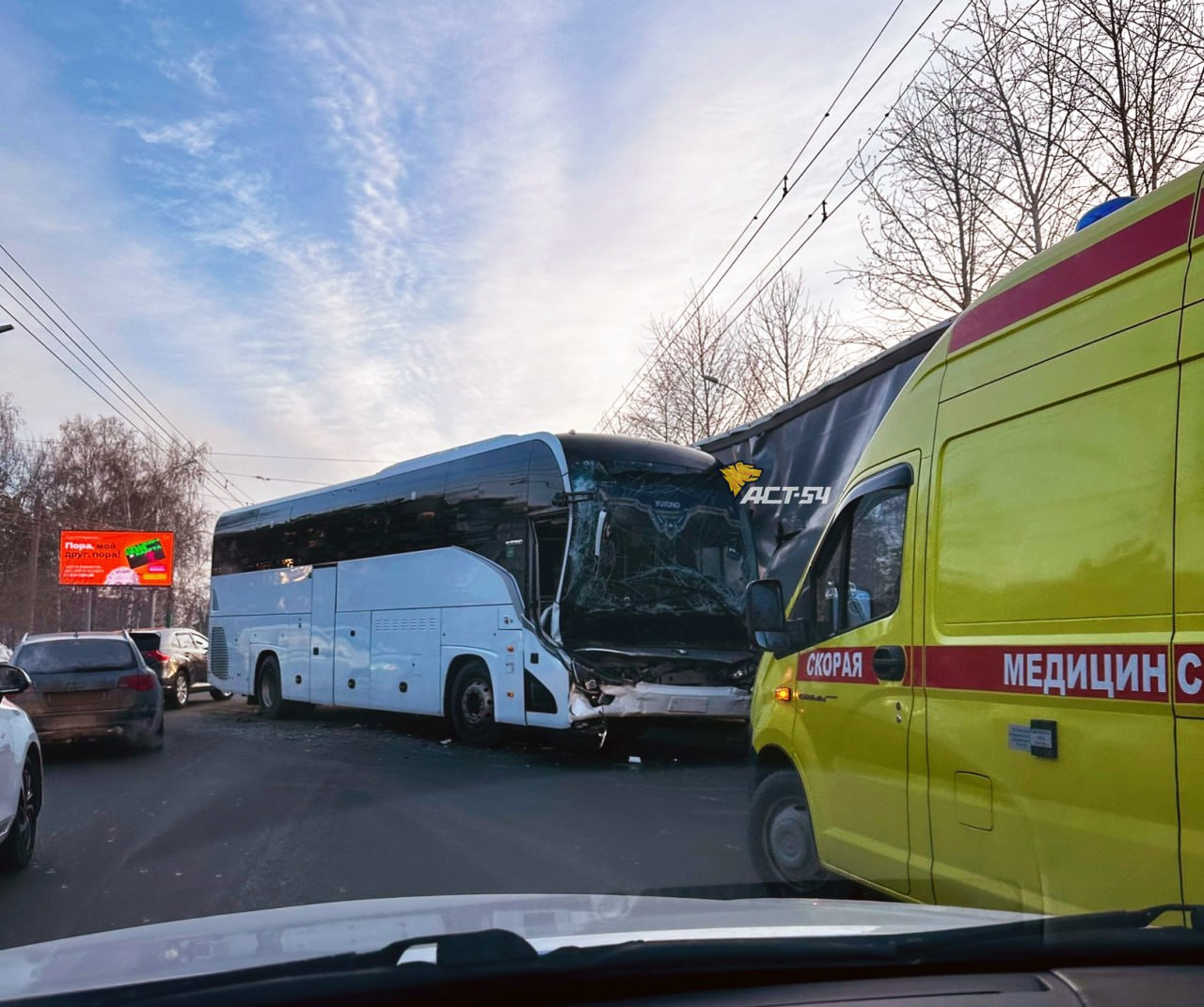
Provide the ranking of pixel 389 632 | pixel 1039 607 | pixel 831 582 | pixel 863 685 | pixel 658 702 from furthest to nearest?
pixel 389 632 < pixel 658 702 < pixel 831 582 < pixel 863 685 < pixel 1039 607

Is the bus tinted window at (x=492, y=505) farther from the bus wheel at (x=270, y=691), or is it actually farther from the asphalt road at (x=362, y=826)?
the bus wheel at (x=270, y=691)

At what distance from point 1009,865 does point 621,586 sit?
7.62 m

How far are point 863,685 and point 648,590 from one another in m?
6.73

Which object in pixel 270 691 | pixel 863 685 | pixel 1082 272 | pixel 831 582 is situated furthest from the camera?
pixel 270 691

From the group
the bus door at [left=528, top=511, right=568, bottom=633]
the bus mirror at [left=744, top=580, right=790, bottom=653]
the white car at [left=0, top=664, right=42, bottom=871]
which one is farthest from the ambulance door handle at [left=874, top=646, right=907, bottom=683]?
the bus door at [left=528, top=511, right=568, bottom=633]

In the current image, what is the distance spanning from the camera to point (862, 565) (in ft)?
15.2

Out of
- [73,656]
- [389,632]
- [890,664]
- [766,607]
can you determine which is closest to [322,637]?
[389,632]

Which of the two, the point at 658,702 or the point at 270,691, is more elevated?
the point at 658,702

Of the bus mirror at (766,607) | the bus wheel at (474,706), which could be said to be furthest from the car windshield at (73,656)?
the bus mirror at (766,607)

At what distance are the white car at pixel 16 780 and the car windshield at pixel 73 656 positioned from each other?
5.44m

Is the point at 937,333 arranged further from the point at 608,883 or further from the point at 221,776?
the point at 221,776

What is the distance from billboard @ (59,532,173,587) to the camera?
159 ft

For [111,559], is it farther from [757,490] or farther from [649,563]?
[757,490]

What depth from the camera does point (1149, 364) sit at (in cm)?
302
